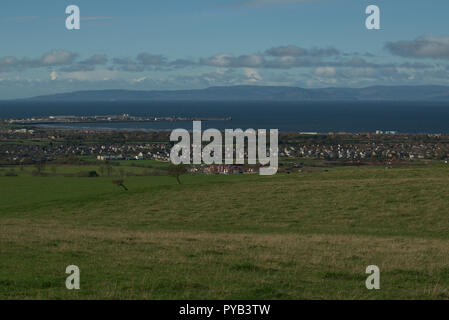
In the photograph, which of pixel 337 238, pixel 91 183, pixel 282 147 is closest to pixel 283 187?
pixel 337 238

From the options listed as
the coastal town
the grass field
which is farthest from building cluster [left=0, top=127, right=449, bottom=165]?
the grass field

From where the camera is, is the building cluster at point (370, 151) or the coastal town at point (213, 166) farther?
the building cluster at point (370, 151)

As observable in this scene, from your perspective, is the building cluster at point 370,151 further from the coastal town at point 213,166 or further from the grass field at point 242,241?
the grass field at point 242,241

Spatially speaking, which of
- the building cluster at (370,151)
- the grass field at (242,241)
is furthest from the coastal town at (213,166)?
the grass field at (242,241)

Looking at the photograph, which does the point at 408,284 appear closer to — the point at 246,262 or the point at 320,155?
the point at 246,262

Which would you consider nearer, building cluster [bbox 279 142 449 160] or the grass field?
the grass field

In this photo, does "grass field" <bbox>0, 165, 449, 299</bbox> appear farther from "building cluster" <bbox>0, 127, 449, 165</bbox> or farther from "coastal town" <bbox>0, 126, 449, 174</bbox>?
"building cluster" <bbox>0, 127, 449, 165</bbox>

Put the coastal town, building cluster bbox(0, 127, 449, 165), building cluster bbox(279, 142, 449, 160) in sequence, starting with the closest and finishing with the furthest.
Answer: the coastal town < building cluster bbox(279, 142, 449, 160) < building cluster bbox(0, 127, 449, 165)

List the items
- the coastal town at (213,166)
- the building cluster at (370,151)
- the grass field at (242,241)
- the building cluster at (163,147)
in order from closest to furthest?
1. the grass field at (242,241)
2. the coastal town at (213,166)
3. the building cluster at (370,151)
4. the building cluster at (163,147)

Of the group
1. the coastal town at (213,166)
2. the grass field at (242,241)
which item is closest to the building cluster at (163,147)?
the coastal town at (213,166)

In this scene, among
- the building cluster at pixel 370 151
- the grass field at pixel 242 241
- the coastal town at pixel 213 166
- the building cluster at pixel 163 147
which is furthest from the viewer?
the building cluster at pixel 163 147
